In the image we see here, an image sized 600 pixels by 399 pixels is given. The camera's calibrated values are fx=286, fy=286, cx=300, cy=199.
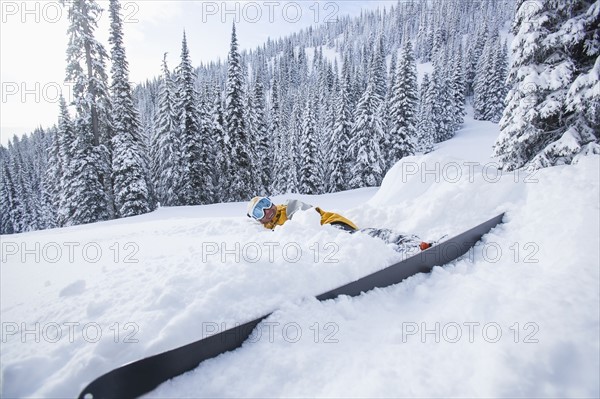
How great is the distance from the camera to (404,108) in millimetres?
26312

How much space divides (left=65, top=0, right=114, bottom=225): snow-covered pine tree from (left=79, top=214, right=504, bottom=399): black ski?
1692cm

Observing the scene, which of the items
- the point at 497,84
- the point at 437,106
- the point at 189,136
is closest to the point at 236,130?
the point at 189,136

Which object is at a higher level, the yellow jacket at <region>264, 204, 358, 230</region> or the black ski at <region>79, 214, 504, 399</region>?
Answer: the yellow jacket at <region>264, 204, 358, 230</region>

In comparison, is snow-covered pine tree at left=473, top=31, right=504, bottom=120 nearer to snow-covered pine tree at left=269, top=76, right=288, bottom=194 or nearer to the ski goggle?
snow-covered pine tree at left=269, top=76, right=288, bottom=194

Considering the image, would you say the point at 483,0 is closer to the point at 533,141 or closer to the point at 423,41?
the point at 423,41

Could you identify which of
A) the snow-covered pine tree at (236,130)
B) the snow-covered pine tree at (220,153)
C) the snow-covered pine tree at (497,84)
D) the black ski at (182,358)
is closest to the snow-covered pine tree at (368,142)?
the snow-covered pine tree at (236,130)

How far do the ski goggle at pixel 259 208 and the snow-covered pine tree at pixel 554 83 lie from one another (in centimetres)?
684

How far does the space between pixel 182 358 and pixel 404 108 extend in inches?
1105

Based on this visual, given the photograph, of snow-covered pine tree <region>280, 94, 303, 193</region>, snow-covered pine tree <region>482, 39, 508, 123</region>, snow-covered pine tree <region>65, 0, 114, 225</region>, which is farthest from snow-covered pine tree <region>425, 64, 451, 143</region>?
snow-covered pine tree <region>65, 0, 114, 225</region>

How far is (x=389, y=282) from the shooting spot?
3.39m

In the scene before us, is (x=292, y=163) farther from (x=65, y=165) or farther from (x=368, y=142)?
(x=65, y=165)

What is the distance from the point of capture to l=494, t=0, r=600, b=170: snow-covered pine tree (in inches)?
265

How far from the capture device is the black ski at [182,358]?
5.82 feet

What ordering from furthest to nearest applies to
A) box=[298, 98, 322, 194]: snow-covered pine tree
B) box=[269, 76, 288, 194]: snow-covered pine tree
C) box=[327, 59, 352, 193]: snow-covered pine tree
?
1. box=[269, 76, 288, 194]: snow-covered pine tree
2. box=[298, 98, 322, 194]: snow-covered pine tree
3. box=[327, 59, 352, 193]: snow-covered pine tree
